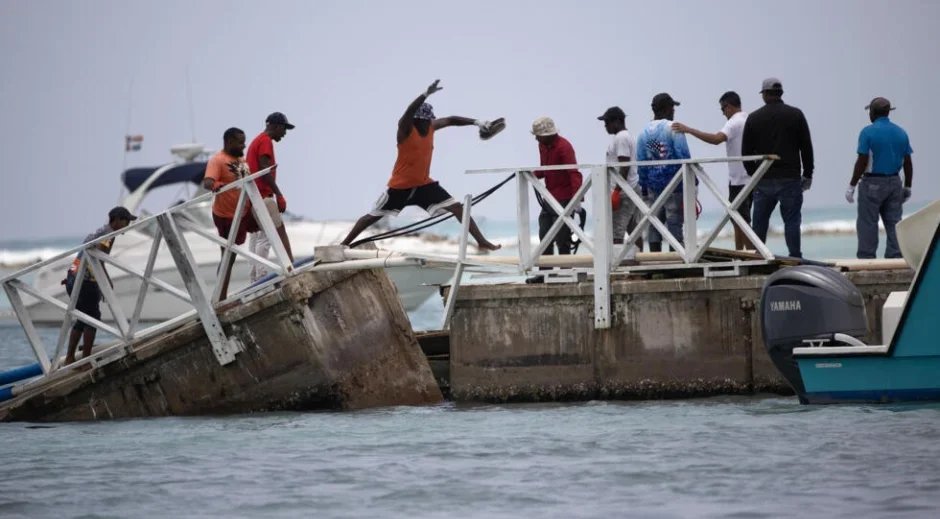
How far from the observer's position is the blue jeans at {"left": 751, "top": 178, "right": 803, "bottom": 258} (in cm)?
1488

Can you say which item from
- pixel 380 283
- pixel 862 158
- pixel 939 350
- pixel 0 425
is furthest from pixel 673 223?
pixel 0 425

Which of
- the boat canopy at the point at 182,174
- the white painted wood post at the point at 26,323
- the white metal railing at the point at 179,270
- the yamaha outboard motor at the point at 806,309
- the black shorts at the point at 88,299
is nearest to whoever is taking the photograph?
the yamaha outboard motor at the point at 806,309

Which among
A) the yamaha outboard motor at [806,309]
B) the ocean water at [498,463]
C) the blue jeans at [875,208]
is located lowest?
the ocean water at [498,463]

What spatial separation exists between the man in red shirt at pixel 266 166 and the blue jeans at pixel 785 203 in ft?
14.7

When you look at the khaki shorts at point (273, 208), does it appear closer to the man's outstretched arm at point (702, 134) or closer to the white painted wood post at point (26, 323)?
the white painted wood post at point (26, 323)

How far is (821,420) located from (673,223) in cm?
344

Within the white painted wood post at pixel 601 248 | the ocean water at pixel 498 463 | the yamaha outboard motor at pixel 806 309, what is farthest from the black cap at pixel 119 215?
the yamaha outboard motor at pixel 806 309

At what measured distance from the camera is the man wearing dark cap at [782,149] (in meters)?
14.8

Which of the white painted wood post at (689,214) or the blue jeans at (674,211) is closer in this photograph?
the white painted wood post at (689,214)

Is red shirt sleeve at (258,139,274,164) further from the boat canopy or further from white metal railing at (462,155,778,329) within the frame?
the boat canopy

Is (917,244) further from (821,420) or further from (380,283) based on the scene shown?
(380,283)

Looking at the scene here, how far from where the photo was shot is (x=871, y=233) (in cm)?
1545

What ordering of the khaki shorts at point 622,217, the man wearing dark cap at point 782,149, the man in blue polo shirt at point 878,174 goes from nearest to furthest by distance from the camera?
the man wearing dark cap at point 782,149, the man in blue polo shirt at point 878,174, the khaki shorts at point 622,217

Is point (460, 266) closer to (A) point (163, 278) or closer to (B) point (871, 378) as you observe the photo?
(B) point (871, 378)
